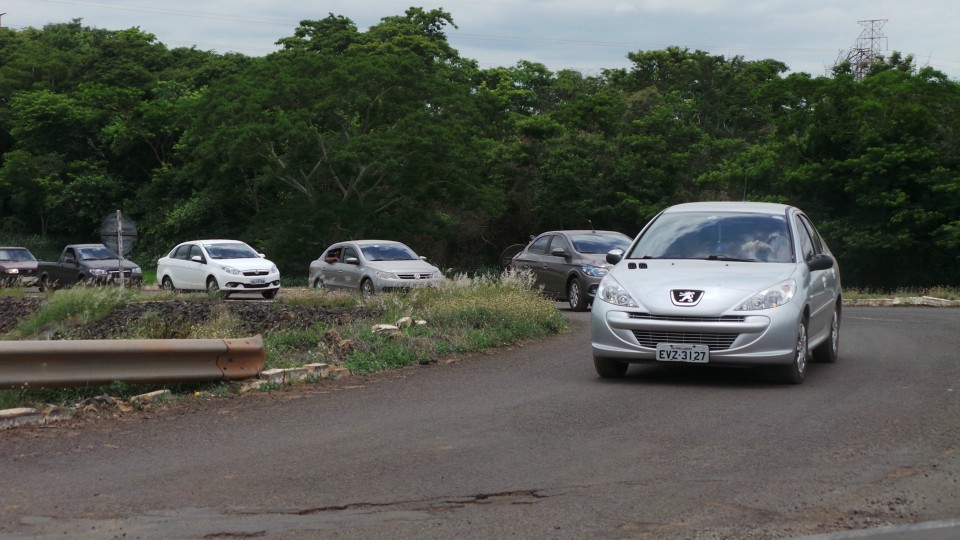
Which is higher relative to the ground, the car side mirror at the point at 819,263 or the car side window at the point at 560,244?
the car side mirror at the point at 819,263

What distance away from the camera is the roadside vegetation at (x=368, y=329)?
10.4 meters

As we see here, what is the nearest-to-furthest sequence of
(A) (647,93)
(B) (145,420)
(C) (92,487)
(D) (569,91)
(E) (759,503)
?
(E) (759,503)
(C) (92,487)
(B) (145,420)
(A) (647,93)
(D) (569,91)

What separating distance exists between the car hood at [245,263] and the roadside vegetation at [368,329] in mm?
8072

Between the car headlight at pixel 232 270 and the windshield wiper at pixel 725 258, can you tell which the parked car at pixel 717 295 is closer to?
the windshield wiper at pixel 725 258

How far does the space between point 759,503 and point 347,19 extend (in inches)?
2354

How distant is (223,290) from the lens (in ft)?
98.5

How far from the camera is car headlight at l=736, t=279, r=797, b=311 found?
10391mm

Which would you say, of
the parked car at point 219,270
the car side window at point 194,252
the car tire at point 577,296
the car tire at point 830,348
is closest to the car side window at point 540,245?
the car tire at point 577,296

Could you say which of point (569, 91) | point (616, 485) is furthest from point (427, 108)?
point (616, 485)

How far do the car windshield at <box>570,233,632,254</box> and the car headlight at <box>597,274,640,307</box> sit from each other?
465 inches

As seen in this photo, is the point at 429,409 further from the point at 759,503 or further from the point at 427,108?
the point at 427,108

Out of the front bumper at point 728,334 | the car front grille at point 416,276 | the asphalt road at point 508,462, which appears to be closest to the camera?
the asphalt road at point 508,462

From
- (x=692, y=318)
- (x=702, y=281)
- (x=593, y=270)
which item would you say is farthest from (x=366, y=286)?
(x=692, y=318)

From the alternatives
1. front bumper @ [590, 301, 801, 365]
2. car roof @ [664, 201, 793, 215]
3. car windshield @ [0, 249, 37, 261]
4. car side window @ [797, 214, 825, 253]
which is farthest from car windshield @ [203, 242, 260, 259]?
front bumper @ [590, 301, 801, 365]
